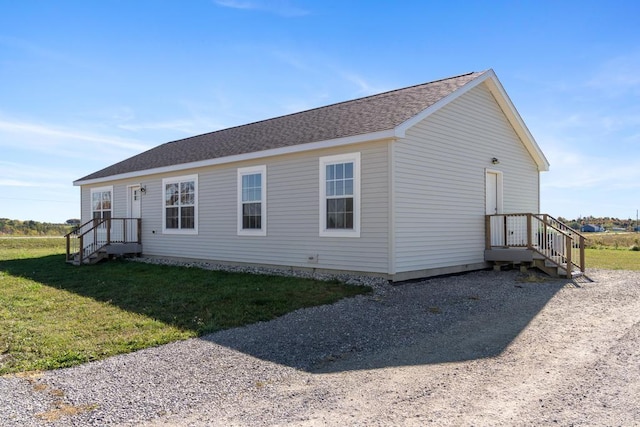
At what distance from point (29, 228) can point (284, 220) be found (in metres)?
37.0

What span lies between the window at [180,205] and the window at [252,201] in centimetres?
213

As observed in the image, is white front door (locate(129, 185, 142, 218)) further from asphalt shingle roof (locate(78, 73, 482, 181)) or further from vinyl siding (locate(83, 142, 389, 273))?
asphalt shingle roof (locate(78, 73, 482, 181))

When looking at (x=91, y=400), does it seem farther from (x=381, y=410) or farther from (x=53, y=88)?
(x=53, y=88)

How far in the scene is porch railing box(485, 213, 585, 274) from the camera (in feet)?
36.5

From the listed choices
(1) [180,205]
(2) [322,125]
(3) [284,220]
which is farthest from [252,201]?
(1) [180,205]

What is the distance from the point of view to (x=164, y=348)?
557 cm

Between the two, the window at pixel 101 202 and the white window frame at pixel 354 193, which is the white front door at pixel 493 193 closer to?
the white window frame at pixel 354 193

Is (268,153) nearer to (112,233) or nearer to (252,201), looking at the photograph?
(252,201)

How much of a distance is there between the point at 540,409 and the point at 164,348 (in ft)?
13.5

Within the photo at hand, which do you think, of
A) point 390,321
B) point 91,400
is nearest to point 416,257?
point 390,321

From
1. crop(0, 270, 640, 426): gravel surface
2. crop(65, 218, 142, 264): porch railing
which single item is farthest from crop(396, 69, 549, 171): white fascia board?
crop(65, 218, 142, 264): porch railing

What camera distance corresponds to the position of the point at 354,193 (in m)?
9.98

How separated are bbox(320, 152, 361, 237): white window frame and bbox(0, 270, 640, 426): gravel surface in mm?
2918

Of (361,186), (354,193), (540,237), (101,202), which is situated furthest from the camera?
(101,202)
